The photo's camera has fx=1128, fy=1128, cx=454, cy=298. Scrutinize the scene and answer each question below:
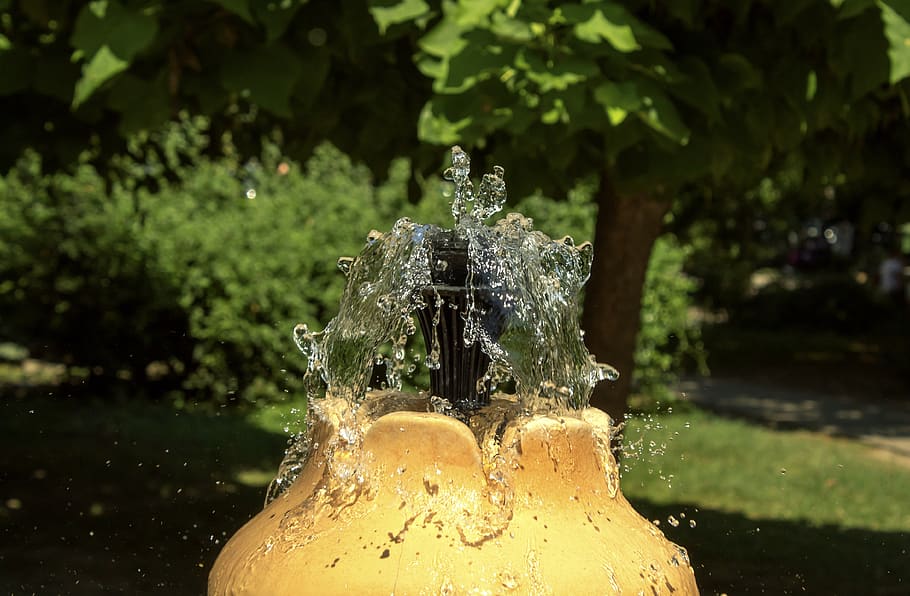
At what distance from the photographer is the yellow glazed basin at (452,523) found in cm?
202

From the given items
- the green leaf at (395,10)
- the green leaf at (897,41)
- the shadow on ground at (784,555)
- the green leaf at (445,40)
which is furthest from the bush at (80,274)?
the green leaf at (897,41)

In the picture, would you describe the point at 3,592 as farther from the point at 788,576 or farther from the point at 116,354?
the point at 116,354

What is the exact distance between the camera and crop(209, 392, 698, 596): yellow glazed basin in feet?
6.63

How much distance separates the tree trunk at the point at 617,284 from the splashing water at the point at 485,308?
267cm

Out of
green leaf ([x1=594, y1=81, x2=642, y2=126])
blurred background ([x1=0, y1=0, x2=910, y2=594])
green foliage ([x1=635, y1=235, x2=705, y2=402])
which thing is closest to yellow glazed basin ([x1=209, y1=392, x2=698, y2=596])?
green leaf ([x1=594, y1=81, x2=642, y2=126])

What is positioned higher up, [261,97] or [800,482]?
[261,97]

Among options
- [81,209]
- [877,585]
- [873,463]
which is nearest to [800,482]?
[873,463]

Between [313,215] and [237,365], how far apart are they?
1616 mm

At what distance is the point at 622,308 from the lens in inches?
216

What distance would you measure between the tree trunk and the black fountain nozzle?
298 cm

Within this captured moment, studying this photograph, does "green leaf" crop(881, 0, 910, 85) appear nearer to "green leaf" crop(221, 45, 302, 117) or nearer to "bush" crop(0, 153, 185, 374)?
"green leaf" crop(221, 45, 302, 117)

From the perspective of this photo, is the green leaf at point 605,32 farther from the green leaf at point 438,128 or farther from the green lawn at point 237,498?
the green lawn at point 237,498

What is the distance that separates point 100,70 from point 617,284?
3.05m

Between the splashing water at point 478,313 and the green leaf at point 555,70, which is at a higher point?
the green leaf at point 555,70
